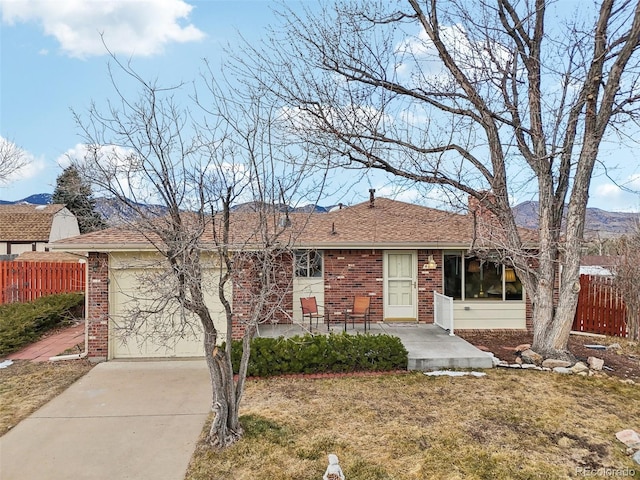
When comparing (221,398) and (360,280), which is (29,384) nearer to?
(221,398)

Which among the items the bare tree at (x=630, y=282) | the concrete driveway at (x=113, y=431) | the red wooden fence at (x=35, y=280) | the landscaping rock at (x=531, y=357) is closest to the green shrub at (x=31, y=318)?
the red wooden fence at (x=35, y=280)

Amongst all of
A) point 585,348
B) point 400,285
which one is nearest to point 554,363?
point 585,348

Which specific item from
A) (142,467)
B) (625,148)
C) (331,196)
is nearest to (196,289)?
(142,467)

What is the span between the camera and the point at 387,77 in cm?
832

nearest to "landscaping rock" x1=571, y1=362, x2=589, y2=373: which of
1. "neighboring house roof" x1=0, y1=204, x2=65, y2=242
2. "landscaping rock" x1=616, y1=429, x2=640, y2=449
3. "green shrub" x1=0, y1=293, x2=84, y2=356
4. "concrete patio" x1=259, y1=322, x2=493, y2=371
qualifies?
"concrete patio" x1=259, y1=322, x2=493, y2=371

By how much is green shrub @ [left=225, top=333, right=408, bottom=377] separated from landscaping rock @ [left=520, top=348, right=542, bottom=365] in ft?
8.45

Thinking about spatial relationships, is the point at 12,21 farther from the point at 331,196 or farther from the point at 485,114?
the point at 485,114

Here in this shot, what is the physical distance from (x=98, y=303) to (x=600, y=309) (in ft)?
40.7

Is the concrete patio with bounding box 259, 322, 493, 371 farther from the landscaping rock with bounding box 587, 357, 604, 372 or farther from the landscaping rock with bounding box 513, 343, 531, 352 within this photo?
the landscaping rock with bounding box 587, 357, 604, 372

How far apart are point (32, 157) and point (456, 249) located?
16846 mm

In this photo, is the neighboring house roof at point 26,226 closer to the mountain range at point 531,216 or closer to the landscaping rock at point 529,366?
the mountain range at point 531,216

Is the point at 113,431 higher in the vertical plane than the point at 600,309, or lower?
lower

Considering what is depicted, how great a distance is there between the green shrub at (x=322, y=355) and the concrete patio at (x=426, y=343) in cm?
39

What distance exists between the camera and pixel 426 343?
802 cm
